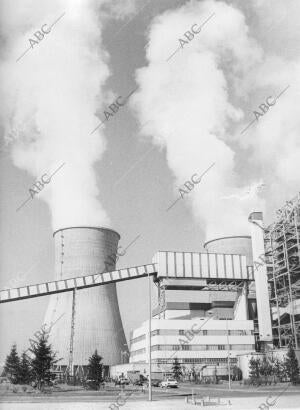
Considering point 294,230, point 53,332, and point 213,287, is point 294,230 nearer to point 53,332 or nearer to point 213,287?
point 213,287

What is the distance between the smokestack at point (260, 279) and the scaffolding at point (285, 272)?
66.1 inches

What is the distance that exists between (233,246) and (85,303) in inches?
959

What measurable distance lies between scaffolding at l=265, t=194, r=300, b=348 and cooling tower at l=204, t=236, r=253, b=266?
107 inches

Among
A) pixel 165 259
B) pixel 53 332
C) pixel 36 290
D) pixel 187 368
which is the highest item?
pixel 165 259

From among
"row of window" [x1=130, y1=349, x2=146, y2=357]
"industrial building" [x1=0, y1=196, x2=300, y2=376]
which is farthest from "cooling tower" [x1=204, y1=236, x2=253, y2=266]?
A: "row of window" [x1=130, y1=349, x2=146, y2=357]

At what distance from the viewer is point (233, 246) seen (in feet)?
221

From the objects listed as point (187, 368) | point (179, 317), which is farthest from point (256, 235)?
point (187, 368)

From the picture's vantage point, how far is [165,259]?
62875 millimetres

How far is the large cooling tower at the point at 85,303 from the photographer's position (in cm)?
5281

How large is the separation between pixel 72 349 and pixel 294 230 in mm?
32147

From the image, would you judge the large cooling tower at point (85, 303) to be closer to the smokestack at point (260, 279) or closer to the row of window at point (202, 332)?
the row of window at point (202, 332)

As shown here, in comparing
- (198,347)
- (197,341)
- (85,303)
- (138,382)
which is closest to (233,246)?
(197,341)

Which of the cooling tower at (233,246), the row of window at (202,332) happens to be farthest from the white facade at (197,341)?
the cooling tower at (233,246)

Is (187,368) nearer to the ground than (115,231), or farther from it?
nearer to the ground
